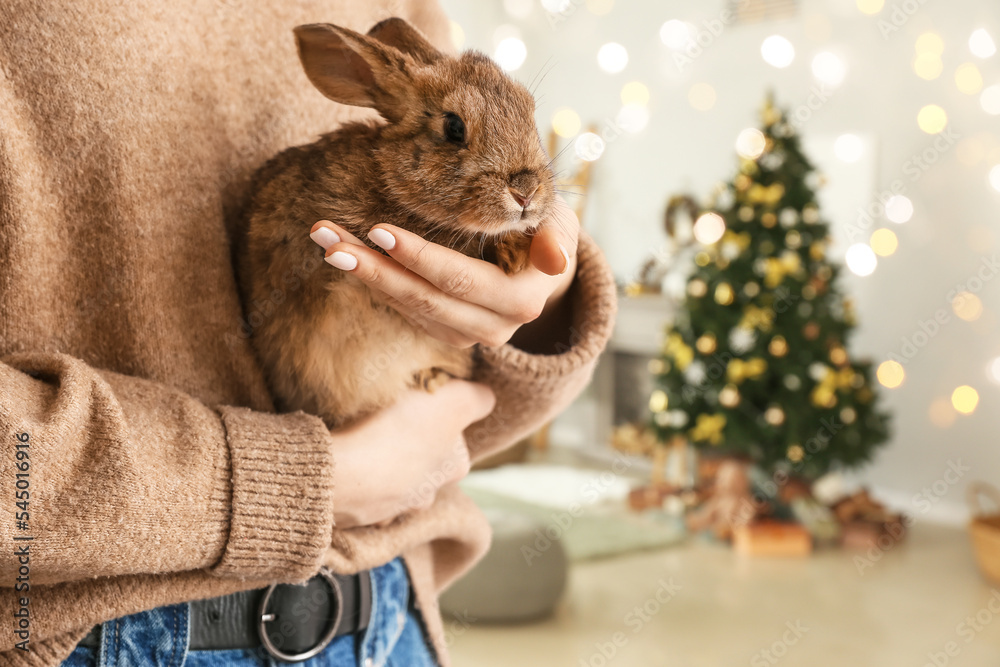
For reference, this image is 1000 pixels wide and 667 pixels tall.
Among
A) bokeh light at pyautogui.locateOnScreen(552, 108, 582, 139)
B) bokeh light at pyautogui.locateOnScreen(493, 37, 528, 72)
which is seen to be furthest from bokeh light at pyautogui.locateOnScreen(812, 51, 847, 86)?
bokeh light at pyautogui.locateOnScreen(493, 37, 528, 72)

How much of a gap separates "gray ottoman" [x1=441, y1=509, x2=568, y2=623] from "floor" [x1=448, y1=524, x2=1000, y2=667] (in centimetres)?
6

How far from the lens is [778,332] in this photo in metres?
3.72

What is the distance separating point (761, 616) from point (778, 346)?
1280 millimetres

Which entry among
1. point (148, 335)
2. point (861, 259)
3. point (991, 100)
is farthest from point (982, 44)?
point (148, 335)

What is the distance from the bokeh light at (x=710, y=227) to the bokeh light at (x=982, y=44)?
1518 millimetres

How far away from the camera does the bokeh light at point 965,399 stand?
391 cm

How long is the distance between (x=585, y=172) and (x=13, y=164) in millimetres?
4804

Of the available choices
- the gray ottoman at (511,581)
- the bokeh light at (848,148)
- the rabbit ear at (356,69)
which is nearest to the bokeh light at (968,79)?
the bokeh light at (848,148)

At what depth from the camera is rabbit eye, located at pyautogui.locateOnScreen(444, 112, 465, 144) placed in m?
0.79

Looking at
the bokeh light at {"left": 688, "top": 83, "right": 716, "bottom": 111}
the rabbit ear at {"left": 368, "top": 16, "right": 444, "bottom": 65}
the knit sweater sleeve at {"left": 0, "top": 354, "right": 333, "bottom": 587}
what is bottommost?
the knit sweater sleeve at {"left": 0, "top": 354, "right": 333, "bottom": 587}

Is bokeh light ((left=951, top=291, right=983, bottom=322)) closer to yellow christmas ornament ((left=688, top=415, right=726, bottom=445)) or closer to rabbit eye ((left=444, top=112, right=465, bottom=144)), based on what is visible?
yellow christmas ornament ((left=688, top=415, right=726, bottom=445))

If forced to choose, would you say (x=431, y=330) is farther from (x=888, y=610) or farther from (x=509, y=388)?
(x=888, y=610)

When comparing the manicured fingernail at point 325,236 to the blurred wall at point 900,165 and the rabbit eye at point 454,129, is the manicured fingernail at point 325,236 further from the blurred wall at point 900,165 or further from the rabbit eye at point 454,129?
the blurred wall at point 900,165

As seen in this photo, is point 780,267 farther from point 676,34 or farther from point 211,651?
point 211,651
